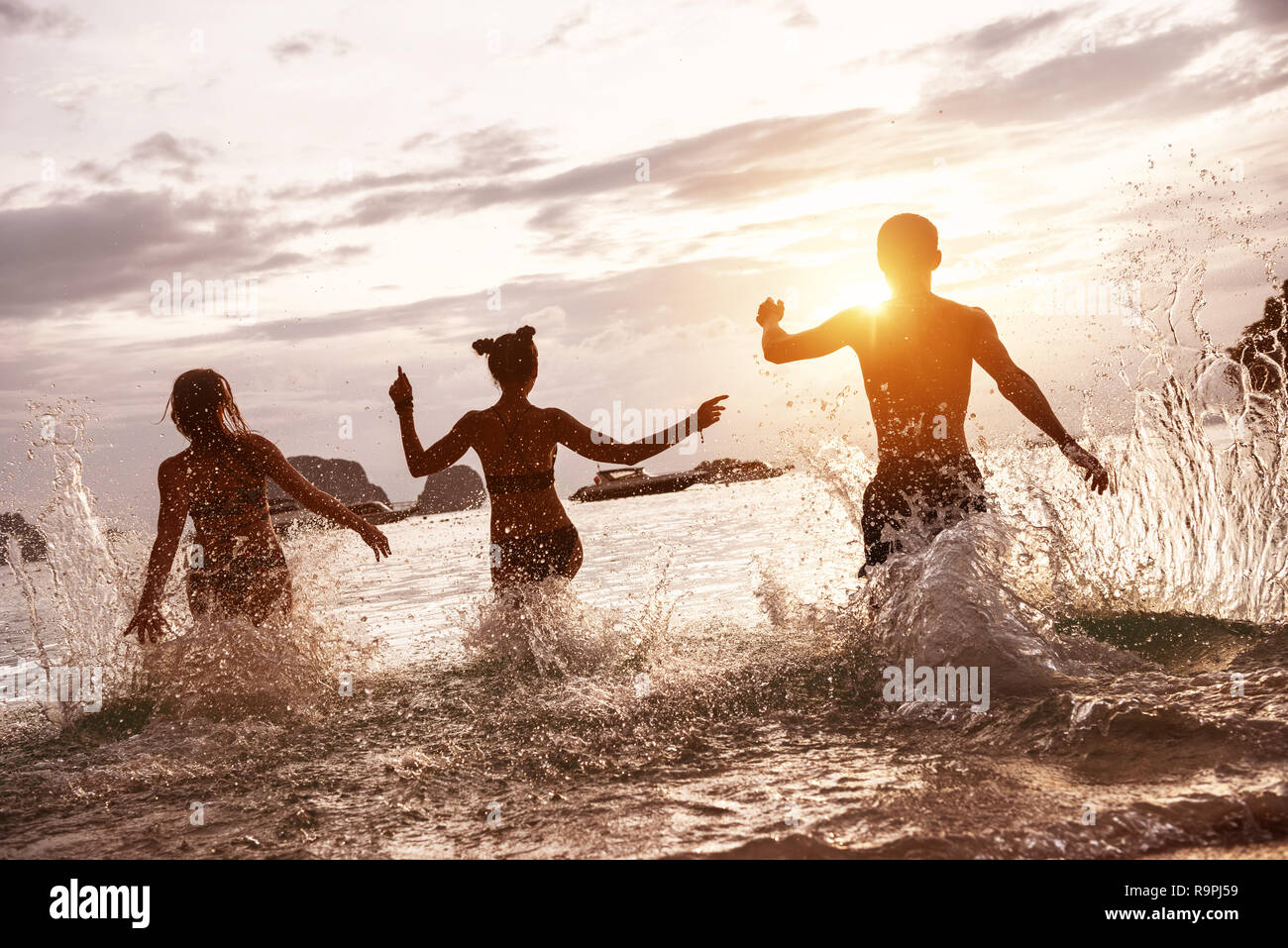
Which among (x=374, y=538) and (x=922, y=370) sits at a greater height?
(x=922, y=370)

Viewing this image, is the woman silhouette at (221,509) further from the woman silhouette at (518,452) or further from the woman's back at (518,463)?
the woman's back at (518,463)

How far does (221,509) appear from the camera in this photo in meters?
5.87

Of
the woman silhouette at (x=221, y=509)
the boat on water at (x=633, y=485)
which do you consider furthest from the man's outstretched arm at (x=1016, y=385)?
the boat on water at (x=633, y=485)

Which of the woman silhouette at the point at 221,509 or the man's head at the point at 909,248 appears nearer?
the man's head at the point at 909,248

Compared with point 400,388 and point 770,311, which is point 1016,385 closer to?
point 770,311

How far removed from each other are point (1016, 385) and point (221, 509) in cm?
491

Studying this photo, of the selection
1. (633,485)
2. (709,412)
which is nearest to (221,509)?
A: (709,412)

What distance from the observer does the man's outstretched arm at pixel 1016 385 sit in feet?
17.8

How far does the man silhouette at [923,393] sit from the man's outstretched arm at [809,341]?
127 mm

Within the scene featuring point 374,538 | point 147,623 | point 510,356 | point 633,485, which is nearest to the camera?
point 147,623

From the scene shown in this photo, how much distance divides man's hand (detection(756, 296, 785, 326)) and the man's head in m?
0.76

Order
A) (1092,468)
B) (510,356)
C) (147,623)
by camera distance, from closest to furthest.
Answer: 1. (1092,468)
2. (147,623)
3. (510,356)

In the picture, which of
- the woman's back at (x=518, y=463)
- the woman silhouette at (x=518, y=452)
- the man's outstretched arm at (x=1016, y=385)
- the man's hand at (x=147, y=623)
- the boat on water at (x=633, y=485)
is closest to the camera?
the man's outstretched arm at (x=1016, y=385)
